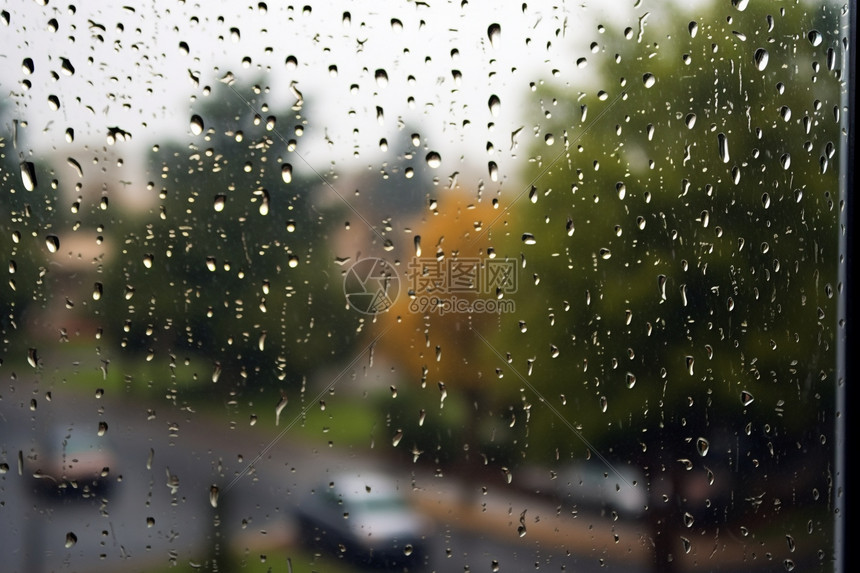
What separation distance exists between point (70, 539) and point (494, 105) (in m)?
0.72

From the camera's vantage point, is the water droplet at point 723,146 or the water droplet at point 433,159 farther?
the water droplet at point 723,146

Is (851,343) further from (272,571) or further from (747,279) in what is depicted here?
(272,571)

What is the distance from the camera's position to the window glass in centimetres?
75

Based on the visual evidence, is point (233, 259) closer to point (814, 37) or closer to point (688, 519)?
point (688, 519)

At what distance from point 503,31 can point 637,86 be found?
20cm

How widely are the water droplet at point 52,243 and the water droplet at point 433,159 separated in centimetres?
44

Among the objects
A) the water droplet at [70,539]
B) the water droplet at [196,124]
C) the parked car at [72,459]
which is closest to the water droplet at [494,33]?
the water droplet at [196,124]

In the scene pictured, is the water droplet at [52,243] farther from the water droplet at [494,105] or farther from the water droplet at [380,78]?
the water droplet at [494,105]

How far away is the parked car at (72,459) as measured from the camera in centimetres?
75

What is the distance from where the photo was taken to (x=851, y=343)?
3.17 feet

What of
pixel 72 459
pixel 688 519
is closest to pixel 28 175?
pixel 72 459

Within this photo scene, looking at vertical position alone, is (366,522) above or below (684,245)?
below

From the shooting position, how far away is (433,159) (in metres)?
0.81

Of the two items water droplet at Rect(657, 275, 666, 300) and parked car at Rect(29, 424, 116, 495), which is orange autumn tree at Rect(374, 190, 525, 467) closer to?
water droplet at Rect(657, 275, 666, 300)
